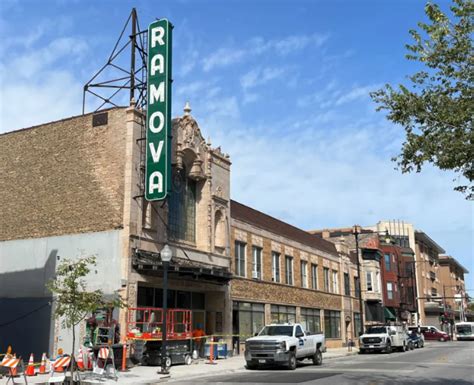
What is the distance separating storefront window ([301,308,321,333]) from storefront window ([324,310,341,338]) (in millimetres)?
1644

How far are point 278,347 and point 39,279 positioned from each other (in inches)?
467

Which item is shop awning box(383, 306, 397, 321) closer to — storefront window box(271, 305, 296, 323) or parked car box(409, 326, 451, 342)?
parked car box(409, 326, 451, 342)

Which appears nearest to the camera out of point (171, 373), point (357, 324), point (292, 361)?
point (171, 373)

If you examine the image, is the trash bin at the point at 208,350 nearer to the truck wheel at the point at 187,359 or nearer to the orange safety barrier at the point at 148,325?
the orange safety barrier at the point at 148,325

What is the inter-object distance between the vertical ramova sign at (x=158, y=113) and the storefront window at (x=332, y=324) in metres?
26.7

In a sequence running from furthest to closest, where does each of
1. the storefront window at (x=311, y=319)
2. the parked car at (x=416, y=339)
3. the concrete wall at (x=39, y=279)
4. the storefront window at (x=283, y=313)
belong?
1. the parked car at (x=416, y=339)
2. the storefront window at (x=311, y=319)
3. the storefront window at (x=283, y=313)
4. the concrete wall at (x=39, y=279)

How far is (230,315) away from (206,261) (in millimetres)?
4062

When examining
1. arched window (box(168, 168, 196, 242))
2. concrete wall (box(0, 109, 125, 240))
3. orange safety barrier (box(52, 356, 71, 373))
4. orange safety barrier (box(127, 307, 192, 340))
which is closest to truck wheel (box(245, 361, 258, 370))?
orange safety barrier (box(127, 307, 192, 340))

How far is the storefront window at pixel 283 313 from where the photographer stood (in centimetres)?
3847

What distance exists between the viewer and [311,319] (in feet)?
145

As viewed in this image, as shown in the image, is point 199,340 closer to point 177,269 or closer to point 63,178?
point 177,269

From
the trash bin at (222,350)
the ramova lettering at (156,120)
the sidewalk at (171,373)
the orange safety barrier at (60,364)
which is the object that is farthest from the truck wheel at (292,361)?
the ramova lettering at (156,120)

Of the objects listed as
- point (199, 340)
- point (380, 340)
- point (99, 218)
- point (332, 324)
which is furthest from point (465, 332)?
point (99, 218)

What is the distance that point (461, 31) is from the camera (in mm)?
12820
